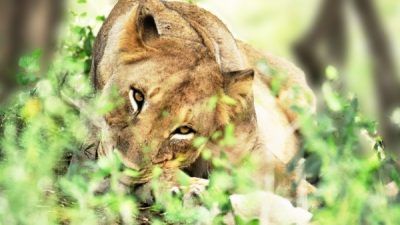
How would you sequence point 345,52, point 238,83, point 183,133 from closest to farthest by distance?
point 183,133
point 238,83
point 345,52

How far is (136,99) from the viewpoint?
14.9 ft

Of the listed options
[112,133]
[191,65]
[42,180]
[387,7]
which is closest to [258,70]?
[191,65]

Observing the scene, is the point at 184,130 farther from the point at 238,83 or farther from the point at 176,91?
the point at 238,83

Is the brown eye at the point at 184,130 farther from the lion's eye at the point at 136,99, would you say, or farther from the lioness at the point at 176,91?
the lion's eye at the point at 136,99

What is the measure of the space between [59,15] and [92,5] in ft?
0.82

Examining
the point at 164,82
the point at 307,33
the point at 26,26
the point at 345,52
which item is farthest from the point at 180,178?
the point at 307,33

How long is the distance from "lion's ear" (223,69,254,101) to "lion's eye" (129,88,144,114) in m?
0.37

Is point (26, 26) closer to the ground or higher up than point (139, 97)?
closer to the ground

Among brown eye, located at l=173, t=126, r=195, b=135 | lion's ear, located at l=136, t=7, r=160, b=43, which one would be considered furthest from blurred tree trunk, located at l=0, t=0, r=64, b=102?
brown eye, located at l=173, t=126, r=195, b=135

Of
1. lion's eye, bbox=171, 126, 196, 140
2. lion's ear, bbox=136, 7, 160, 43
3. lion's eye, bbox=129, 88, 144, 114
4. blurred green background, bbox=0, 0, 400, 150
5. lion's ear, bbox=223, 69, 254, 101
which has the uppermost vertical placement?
lion's ear, bbox=136, 7, 160, 43

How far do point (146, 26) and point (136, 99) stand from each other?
43 centimetres

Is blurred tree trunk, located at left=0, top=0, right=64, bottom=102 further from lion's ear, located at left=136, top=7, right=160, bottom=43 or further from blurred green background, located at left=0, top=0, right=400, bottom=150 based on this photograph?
lion's ear, located at left=136, top=7, right=160, bottom=43

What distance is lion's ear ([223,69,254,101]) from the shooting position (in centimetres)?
464

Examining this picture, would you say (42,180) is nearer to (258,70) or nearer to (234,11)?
(258,70)
